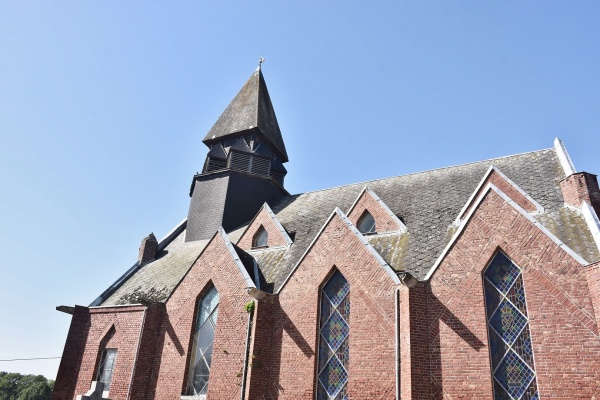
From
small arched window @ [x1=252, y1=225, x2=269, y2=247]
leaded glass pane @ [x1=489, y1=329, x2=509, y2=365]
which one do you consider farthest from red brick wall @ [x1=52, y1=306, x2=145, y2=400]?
leaded glass pane @ [x1=489, y1=329, x2=509, y2=365]

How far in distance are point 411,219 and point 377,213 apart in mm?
1189

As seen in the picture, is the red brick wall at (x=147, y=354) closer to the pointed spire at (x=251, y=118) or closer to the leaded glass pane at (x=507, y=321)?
the pointed spire at (x=251, y=118)

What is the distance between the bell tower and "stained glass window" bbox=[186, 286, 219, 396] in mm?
5488

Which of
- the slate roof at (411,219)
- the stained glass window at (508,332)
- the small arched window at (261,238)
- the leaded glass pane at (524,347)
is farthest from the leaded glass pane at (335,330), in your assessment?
the small arched window at (261,238)

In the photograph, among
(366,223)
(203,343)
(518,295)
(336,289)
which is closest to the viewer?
(518,295)

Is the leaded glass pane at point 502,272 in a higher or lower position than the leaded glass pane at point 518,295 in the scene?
higher

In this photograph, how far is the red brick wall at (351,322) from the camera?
11.7 m

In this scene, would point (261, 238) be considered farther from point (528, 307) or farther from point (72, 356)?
point (528, 307)

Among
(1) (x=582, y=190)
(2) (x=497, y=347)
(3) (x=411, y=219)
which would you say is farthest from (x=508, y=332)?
(3) (x=411, y=219)

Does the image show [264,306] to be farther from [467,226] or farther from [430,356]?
[467,226]

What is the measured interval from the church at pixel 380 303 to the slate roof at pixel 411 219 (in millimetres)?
72

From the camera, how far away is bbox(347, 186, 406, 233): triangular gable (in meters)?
15.5

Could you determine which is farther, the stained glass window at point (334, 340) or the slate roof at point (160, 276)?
the slate roof at point (160, 276)

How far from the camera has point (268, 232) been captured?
1825 cm
